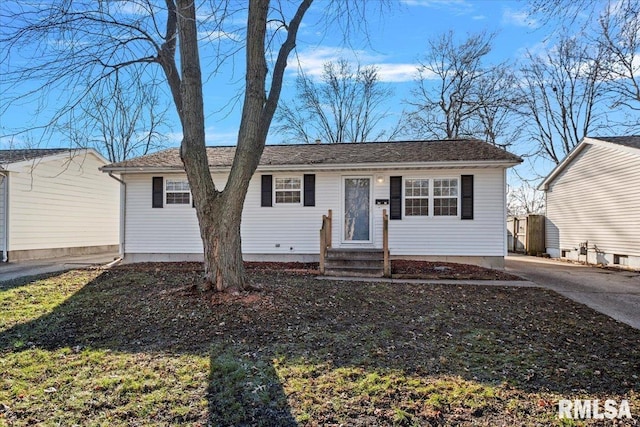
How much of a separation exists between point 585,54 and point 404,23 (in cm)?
1361

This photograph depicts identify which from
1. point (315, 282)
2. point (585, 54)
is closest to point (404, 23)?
point (315, 282)

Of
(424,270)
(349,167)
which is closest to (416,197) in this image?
(349,167)

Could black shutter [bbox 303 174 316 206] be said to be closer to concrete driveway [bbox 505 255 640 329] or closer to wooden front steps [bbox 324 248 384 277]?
wooden front steps [bbox 324 248 384 277]

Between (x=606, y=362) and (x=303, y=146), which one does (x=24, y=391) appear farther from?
(x=303, y=146)

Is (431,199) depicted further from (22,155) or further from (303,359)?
(22,155)

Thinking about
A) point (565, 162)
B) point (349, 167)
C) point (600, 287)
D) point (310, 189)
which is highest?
point (565, 162)

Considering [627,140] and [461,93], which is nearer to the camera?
[627,140]

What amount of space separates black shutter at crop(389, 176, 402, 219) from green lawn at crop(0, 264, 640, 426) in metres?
4.38

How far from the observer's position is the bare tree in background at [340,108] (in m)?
25.8

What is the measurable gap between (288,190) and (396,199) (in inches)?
124

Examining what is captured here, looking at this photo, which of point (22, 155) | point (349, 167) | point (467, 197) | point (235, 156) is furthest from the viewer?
point (22, 155)

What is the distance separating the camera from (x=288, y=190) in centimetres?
1122

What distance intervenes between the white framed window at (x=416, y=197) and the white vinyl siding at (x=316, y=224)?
188 mm

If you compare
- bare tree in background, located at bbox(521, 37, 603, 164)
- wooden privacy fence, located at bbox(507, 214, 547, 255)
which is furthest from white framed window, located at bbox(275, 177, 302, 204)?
bare tree in background, located at bbox(521, 37, 603, 164)
